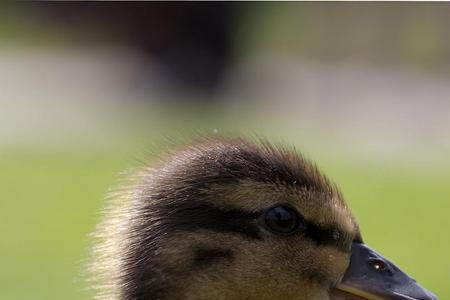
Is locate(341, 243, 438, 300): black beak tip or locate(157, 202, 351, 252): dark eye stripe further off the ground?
locate(157, 202, 351, 252): dark eye stripe

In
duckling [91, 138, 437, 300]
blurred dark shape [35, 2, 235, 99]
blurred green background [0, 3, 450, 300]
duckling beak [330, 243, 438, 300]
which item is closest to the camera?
duckling [91, 138, 437, 300]

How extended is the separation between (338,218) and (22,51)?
23.3m

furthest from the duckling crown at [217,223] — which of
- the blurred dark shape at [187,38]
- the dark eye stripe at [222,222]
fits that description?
the blurred dark shape at [187,38]

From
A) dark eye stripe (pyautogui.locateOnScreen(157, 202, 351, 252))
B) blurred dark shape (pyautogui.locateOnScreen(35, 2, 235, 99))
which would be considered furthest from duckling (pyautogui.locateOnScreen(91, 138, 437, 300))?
blurred dark shape (pyautogui.locateOnScreen(35, 2, 235, 99))

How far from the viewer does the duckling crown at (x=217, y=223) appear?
489cm

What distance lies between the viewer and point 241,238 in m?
4.93

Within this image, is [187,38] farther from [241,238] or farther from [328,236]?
[241,238]

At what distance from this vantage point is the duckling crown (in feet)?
16.0

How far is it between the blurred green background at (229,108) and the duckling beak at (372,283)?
3.16ft

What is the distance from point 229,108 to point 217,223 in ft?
54.0

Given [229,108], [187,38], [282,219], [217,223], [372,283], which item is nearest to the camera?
[217,223]

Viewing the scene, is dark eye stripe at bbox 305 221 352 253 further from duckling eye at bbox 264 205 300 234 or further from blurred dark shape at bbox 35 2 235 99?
blurred dark shape at bbox 35 2 235 99

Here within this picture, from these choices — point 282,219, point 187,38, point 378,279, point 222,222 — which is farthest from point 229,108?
point 222,222

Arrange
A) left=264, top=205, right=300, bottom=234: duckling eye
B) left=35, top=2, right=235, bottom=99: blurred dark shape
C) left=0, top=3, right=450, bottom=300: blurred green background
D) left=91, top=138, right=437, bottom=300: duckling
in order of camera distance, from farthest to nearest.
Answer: left=35, top=2, right=235, bottom=99: blurred dark shape, left=0, top=3, right=450, bottom=300: blurred green background, left=264, top=205, right=300, bottom=234: duckling eye, left=91, top=138, right=437, bottom=300: duckling
